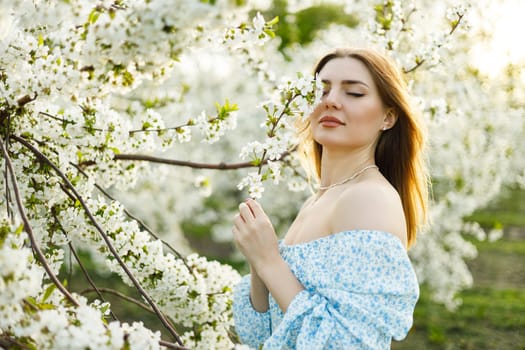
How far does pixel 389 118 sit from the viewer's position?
2.39 metres

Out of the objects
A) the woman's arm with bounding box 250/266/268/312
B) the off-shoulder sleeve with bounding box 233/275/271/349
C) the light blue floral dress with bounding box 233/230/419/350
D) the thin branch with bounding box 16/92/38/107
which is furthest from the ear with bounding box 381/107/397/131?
the thin branch with bounding box 16/92/38/107

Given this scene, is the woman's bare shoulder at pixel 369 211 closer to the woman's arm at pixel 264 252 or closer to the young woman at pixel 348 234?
the young woman at pixel 348 234

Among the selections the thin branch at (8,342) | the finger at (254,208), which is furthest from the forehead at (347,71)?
the thin branch at (8,342)

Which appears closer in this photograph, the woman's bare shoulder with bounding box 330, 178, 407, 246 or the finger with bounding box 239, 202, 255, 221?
the woman's bare shoulder with bounding box 330, 178, 407, 246

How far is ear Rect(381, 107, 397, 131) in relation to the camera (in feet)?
7.75

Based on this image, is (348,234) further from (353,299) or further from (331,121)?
(331,121)

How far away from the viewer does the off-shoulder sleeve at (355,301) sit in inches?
73.4

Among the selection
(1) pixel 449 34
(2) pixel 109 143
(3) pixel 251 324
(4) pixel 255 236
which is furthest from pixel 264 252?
(1) pixel 449 34

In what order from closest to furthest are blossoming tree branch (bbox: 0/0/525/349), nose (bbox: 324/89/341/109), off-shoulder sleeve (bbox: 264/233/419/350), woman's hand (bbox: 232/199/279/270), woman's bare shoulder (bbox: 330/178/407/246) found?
1. blossoming tree branch (bbox: 0/0/525/349)
2. off-shoulder sleeve (bbox: 264/233/419/350)
3. woman's bare shoulder (bbox: 330/178/407/246)
4. woman's hand (bbox: 232/199/279/270)
5. nose (bbox: 324/89/341/109)

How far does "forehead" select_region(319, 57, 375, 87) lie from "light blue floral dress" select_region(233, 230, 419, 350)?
2.03ft

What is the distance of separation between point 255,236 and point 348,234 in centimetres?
34

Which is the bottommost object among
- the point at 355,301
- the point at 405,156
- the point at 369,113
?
the point at 355,301

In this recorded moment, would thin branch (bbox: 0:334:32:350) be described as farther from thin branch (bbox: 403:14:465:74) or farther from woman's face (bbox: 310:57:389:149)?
thin branch (bbox: 403:14:465:74)

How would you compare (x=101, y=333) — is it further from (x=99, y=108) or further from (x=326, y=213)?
(x=99, y=108)
